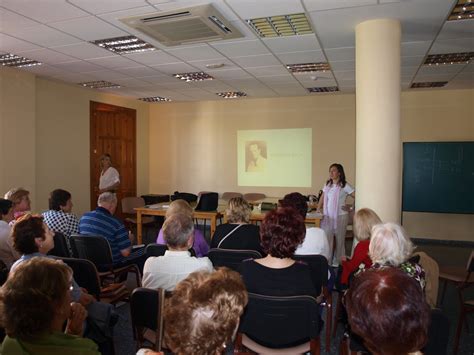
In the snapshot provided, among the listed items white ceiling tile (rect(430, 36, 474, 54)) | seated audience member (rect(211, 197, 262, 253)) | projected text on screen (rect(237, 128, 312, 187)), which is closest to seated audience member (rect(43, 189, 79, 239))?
seated audience member (rect(211, 197, 262, 253))

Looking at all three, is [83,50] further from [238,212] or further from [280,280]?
[280,280]

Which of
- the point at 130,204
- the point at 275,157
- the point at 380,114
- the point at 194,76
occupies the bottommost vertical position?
the point at 130,204

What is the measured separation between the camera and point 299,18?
3752 millimetres

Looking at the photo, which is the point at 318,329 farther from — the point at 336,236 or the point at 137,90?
the point at 137,90

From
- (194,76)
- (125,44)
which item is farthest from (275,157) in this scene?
(125,44)

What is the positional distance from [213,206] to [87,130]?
320 cm

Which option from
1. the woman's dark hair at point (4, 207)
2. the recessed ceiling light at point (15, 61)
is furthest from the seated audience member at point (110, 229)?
the recessed ceiling light at point (15, 61)

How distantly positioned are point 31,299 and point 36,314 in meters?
0.06

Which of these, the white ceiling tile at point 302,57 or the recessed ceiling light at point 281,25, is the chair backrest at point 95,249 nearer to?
the recessed ceiling light at point 281,25

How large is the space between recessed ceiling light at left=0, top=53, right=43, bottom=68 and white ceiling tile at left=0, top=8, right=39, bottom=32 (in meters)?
1.25

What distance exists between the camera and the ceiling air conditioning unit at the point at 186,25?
139 inches

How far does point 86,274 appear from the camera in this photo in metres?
2.76

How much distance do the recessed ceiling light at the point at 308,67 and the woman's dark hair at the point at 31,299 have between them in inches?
188

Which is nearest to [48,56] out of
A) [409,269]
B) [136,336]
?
[136,336]
